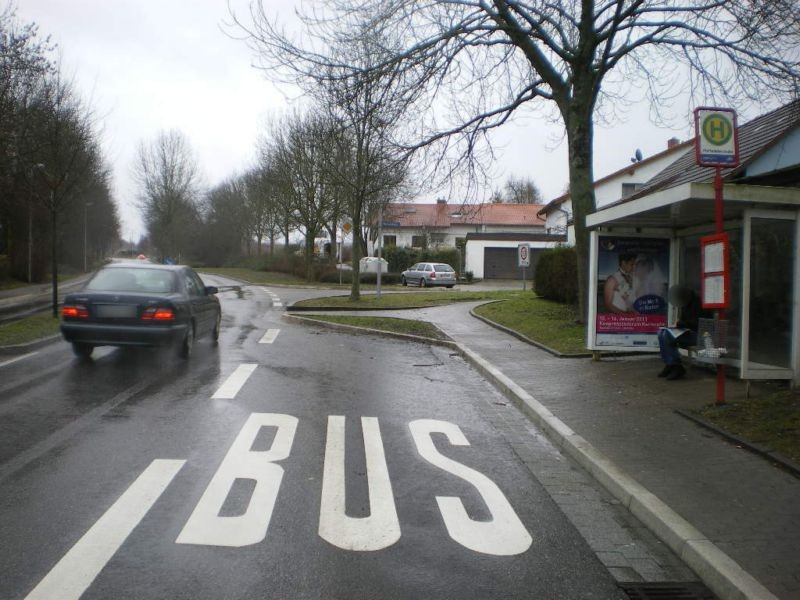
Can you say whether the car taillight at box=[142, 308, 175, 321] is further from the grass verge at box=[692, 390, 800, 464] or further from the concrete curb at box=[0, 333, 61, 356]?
the grass verge at box=[692, 390, 800, 464]

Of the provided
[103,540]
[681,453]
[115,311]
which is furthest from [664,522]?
[115,311]

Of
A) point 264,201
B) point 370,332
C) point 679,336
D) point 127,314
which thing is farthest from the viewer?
point 264,201

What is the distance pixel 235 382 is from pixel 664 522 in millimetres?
6356

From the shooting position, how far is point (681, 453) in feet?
20.7

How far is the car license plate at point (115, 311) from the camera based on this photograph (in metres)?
10.6

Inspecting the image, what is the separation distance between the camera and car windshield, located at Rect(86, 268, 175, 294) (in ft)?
36.7

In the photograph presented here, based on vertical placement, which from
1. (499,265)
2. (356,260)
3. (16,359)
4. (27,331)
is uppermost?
(499,265)

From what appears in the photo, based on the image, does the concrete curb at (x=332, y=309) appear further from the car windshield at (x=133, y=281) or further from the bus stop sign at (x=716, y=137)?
the bus stop sign at (x=716, y=137)

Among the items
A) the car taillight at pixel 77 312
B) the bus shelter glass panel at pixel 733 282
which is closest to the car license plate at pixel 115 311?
the car taillight at pixel 77 312

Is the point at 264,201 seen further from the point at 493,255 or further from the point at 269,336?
the point at 269,336

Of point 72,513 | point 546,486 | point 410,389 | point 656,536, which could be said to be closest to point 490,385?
point 410,389

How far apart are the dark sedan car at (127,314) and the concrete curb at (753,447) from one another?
23.4ft

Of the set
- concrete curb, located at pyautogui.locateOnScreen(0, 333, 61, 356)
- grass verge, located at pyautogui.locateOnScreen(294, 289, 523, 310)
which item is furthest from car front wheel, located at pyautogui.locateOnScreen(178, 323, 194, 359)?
grass verge, located at pyautogui.locateOnScreen(294, 289, 523, 310)

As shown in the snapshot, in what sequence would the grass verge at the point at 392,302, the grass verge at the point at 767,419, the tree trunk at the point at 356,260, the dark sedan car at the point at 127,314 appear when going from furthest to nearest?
the tree trunk at the point at 356,260 → the grass verge at the point at 392,302 → the dark sedan car at the point at 127,314 → the grass verge at the point at 767,419
